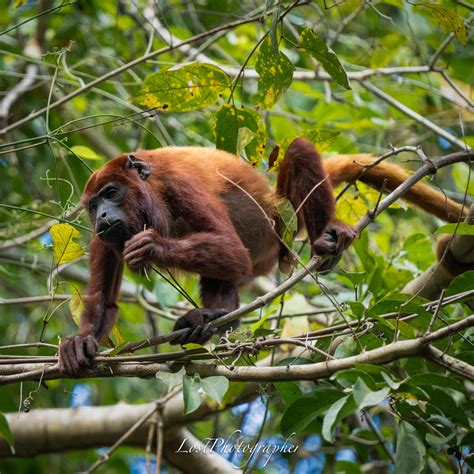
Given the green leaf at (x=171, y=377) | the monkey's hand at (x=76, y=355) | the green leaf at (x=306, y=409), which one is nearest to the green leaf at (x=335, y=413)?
the green leaf at (x=306, y=409)

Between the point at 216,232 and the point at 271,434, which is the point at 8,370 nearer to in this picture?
the point at 216,232

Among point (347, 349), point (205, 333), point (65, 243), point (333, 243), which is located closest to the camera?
point (347, 349)

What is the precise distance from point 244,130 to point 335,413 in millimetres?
1700

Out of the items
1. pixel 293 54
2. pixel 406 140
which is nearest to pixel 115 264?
pixel 293 54

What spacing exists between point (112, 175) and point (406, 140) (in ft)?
13.7

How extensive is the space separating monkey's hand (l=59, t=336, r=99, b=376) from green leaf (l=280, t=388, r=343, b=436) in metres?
1.16

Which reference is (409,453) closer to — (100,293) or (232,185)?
(100,293)

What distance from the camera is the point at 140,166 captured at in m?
4.71

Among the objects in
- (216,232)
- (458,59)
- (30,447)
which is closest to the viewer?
(216,232)

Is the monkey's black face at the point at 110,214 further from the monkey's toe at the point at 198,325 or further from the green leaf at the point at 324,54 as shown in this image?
the green leaf at the point at 324,54

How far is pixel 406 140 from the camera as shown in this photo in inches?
310

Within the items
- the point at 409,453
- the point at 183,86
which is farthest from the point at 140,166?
the point at 409,453

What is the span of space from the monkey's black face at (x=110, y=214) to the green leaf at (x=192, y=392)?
1416 mm

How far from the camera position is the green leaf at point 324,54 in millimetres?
3578
